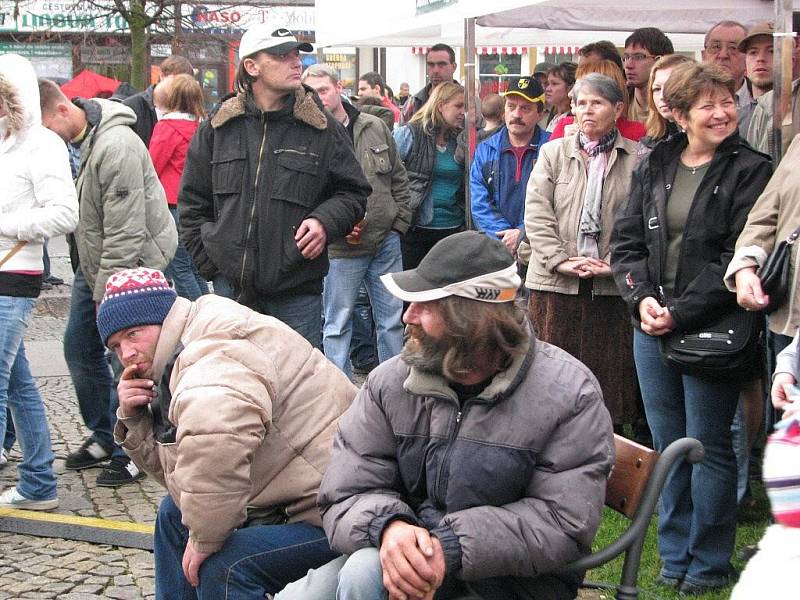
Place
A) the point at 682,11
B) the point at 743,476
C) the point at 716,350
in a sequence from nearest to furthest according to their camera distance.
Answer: the point at 716,350, the point at 743,476, the point at 682,11

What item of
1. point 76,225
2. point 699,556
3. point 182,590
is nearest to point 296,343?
point 182,590

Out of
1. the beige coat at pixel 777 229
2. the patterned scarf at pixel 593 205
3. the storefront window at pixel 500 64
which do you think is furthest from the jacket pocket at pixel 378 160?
the storefront window at pixel 500 64

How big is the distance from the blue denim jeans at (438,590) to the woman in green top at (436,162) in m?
4.79

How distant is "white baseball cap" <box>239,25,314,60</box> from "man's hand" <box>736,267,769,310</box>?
232cm

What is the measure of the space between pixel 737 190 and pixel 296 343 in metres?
1.69

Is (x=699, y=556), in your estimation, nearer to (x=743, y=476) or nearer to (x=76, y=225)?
(x=743, y=476)

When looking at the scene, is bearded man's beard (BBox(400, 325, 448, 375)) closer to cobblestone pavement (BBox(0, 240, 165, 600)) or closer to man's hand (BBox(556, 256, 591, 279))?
cobblestone pavement (BBox(0, 240, 165, 600))

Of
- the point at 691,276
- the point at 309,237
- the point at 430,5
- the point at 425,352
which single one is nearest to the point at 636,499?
the point at 425,352

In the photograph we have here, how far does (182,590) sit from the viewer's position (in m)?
3.58

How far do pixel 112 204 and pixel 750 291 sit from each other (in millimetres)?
3079

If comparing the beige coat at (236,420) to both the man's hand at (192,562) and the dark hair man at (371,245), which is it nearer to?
A: the man's hand at (192,562)

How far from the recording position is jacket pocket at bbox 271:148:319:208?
Answer: 5184 millimetres

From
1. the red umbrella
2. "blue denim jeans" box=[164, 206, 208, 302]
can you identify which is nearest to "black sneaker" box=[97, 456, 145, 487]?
"blue denim jeans" box=[164, 206, 208, 302]

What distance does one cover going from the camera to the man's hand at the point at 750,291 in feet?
12.4
